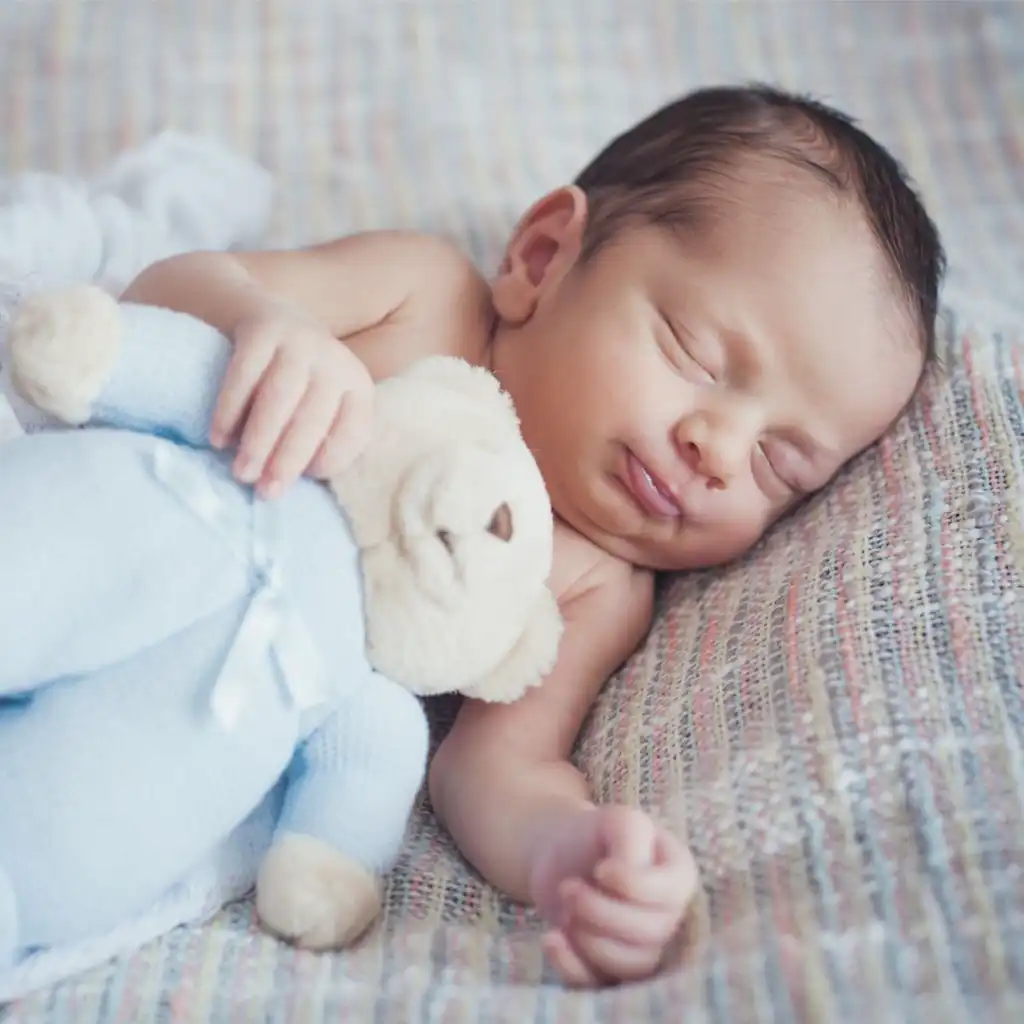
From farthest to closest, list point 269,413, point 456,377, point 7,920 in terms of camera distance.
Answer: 1. point 456,377
2. point 269,413
3. point 7,920

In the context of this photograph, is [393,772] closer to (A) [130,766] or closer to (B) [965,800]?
(A) [130,766]

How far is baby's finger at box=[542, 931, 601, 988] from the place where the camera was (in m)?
0.65

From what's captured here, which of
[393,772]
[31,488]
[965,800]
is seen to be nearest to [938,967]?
[965,800]

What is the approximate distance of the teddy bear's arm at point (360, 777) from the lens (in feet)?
2.52

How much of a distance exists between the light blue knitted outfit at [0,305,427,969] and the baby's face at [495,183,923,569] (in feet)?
0.91

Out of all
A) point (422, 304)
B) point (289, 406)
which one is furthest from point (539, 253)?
point (289, 406)

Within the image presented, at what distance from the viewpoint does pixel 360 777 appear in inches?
30.7

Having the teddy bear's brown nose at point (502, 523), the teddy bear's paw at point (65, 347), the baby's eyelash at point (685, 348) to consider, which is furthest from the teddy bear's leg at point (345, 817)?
the baby's eyelash at point (685, 348)

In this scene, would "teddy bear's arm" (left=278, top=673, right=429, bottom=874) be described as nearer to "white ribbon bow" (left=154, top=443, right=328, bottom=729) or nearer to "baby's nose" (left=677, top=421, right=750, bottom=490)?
"white ribbon bow" (left=154, top=443, right=328, bottom=729)

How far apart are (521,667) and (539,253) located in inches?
17.8

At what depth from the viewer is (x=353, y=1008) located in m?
0.65

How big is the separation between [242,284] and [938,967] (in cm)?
65

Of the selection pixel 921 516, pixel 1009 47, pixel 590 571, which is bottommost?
pixel 590 571

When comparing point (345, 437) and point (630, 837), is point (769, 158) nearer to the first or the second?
point (345, 437)
